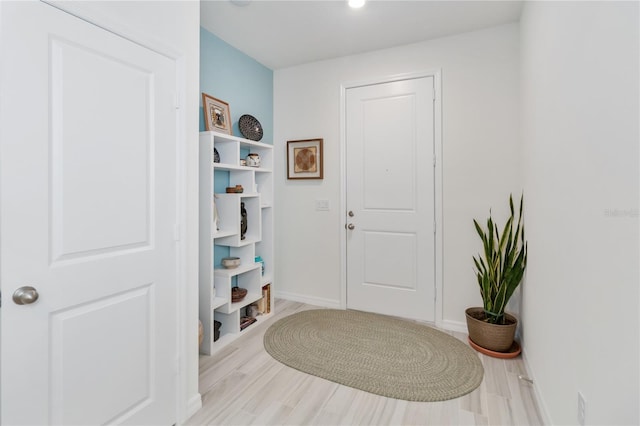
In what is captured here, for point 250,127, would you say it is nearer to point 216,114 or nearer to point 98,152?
point 216,114

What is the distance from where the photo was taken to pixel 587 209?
115 cm

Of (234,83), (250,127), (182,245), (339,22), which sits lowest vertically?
(182,245)

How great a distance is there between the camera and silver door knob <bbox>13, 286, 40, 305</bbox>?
1.10 m

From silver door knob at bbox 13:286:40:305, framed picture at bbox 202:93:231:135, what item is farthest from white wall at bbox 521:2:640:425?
framed picture at bbox 202:93:231:135

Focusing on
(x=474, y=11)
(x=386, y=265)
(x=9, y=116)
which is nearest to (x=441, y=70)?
(x=474, y=11)

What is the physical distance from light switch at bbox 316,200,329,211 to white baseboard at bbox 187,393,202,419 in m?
2.10

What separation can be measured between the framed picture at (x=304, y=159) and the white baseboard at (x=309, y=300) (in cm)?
131

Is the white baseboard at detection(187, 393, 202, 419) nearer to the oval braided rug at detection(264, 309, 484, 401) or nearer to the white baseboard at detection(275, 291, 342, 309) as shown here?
the oval braided rug at detection(264, 309, 484, 401)

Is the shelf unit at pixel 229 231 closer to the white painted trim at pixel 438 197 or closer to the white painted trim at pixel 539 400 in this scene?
the white painted trim at pixel 438 197

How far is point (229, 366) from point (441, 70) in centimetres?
299

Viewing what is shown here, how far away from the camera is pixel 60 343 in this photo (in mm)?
1235

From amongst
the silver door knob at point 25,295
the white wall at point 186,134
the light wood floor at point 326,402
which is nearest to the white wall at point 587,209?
the light wood floor at point 326,402

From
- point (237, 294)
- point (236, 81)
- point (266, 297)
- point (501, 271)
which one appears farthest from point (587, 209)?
point (236, 81)

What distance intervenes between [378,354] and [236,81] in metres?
2.72
